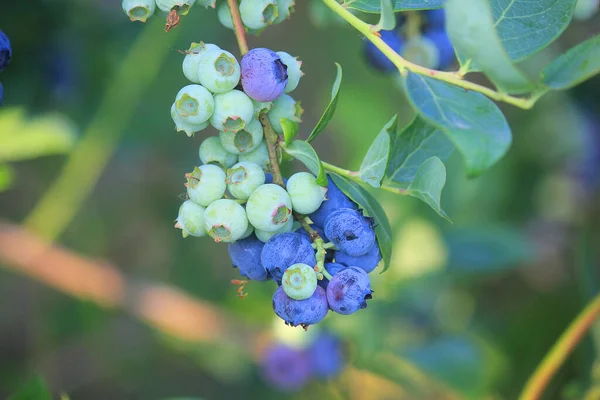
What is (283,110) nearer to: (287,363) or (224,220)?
(224,220)

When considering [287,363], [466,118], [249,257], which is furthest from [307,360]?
[466,118]

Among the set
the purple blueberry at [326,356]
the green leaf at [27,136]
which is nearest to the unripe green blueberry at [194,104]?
the green leaf at [27,136]

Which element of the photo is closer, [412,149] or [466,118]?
[466,118]

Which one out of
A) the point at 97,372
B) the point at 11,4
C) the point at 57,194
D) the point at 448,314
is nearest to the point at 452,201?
the point at 448,314

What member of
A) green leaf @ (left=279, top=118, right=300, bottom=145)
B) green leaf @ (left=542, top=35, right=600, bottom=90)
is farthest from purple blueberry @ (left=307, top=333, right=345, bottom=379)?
green leaf @ (left=542, top=35, right=600, bottom=90)

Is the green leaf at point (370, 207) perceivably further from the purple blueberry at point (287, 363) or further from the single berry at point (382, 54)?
the purple blueberry at point (287, 363)

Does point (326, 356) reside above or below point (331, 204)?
below

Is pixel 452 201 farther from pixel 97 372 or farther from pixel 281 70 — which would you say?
pixel 97 372

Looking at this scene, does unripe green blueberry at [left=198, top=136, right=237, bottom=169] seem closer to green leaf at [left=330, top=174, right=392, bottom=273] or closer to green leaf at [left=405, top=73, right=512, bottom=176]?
green leaf at [left=330, top=174, right=392, bottom=273]
